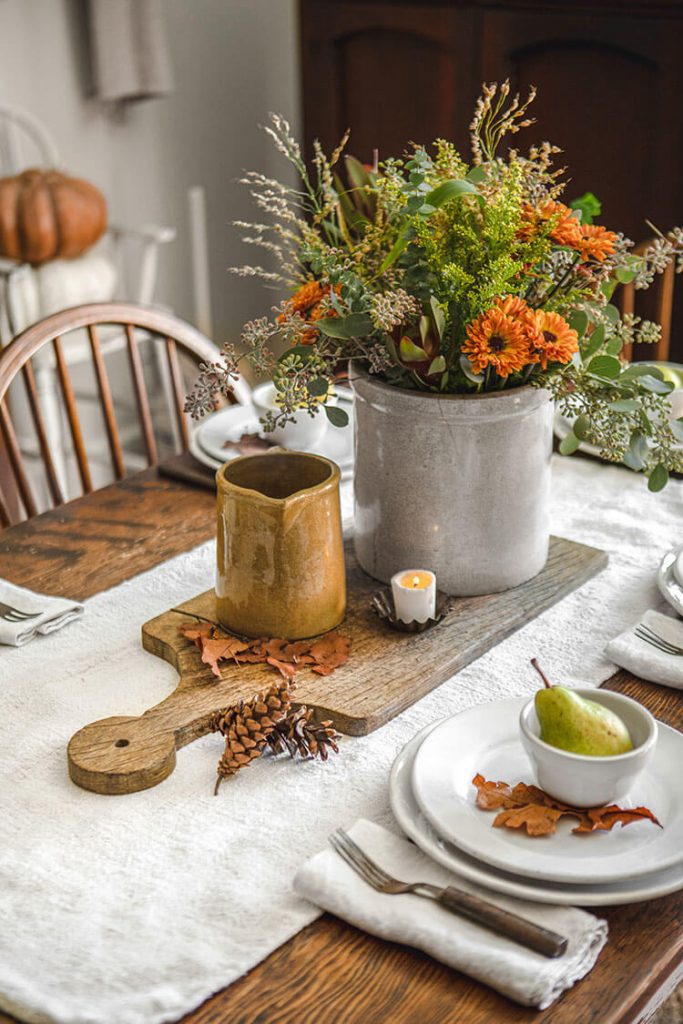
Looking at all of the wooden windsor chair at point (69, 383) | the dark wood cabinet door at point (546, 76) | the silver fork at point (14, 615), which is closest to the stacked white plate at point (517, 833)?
the silver fork at point (14, 615)

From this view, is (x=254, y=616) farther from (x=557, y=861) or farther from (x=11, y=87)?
(x=11, y=87)

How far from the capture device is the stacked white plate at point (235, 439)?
1.45m

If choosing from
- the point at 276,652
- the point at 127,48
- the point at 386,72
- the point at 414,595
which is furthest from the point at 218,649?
the point at 127,48

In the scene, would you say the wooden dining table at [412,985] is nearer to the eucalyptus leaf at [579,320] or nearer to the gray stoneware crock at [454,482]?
the gray stoneware crock at [454,482]

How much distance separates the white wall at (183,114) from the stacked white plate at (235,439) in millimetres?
1971

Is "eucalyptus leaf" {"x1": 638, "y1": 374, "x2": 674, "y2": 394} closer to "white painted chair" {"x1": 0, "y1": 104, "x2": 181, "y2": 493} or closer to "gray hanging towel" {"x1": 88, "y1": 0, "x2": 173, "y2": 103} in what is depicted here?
"white painted chair" {"x1": 0, "y1": 104, "x2": 181, "y2": 493}

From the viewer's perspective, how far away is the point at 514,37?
2717mm

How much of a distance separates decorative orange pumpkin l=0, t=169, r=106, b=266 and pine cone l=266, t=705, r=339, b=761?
6.94 feet

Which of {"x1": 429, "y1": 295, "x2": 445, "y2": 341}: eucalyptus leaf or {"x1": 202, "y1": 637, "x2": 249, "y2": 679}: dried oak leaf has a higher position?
{"x1": 429, "y1": 295, "x2": 445, "y2": 341}: eucalyptus leaf

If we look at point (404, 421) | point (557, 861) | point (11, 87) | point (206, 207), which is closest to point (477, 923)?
point (557, 861)

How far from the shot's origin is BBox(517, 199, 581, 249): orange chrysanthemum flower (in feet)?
3.54

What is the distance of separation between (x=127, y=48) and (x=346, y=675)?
2579 mm

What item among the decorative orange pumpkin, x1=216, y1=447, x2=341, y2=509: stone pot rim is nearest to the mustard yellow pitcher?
x1=216, y1=447, x2=341, y2=509: stone pot rim

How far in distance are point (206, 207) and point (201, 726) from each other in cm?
298
